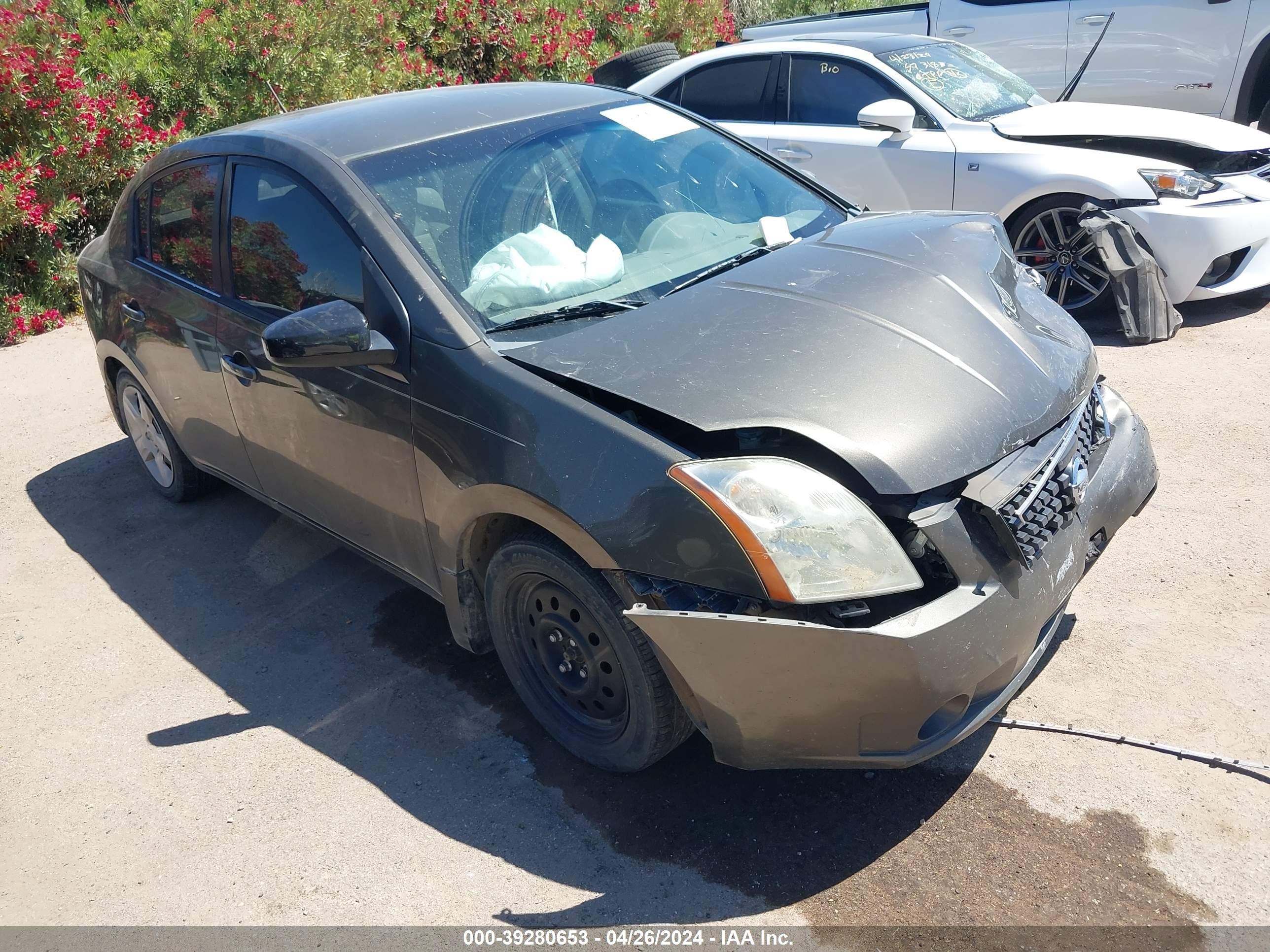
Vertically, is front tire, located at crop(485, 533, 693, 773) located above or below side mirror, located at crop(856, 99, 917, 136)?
below

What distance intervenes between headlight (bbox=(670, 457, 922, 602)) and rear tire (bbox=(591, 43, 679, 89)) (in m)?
6.52

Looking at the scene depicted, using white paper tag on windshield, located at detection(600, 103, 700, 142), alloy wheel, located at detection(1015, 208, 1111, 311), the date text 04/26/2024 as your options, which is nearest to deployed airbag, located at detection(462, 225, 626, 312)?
white paper tag on windshield, located at detection(600, 103, 700, 142)

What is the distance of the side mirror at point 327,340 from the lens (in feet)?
9.76

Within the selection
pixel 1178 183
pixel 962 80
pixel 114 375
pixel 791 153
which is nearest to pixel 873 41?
pixel 962 80

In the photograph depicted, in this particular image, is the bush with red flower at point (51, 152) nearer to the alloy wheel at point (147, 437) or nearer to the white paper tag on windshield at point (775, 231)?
the alloy wheel at point (147, 437)

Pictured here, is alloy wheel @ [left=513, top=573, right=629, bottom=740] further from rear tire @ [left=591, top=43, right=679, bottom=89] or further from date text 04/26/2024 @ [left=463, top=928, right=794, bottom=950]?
rear tire @ [left=591, top=43, right=679, bottom=89]

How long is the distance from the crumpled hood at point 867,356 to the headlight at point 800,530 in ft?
0.31

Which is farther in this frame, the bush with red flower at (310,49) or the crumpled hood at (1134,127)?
the bush with red flower at (310,49)

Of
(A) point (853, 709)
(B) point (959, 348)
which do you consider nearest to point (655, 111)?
(B) point (959, 348)

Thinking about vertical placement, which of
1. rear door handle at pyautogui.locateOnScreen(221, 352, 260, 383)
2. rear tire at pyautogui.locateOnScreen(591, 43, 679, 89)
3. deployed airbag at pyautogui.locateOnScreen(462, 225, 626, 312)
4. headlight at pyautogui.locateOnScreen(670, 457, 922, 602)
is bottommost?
headlight at pyautogui.locateOnScreen(670, 457, 922, 602)

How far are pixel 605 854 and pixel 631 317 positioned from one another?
1.49 meters

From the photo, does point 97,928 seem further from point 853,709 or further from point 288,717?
point 853,709

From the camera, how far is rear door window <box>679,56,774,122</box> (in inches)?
274

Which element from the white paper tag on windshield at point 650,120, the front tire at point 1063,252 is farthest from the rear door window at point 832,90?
the white paper tag on windshield at point 650,120
